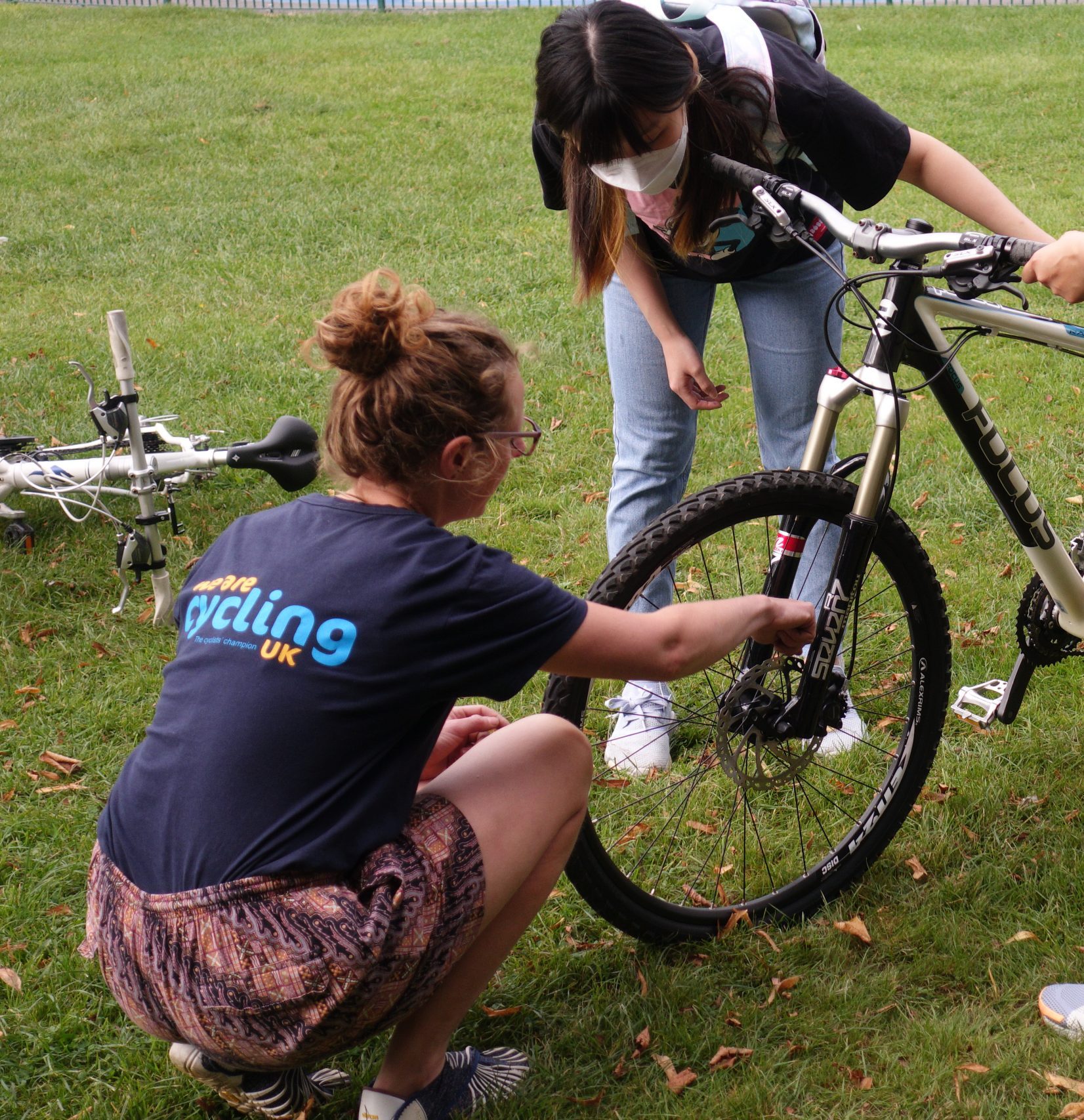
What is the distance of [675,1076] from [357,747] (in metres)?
0.96

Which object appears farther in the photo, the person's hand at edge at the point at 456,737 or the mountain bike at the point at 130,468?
the mountain bike at the point at 130,468

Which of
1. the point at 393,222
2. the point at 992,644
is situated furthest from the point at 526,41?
the point at 992,644

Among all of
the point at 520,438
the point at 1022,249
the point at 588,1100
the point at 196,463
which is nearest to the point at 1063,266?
the point at 1022,249

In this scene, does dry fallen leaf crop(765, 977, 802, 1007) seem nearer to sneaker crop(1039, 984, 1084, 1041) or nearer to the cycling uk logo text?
sneaker crop(1039, 984, 1084, 1041)

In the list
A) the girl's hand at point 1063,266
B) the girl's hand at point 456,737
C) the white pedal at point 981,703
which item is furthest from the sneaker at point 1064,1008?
the girl's hand at point 1063,266

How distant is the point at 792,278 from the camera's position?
2846 mm

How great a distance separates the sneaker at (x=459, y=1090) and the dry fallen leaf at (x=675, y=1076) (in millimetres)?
260

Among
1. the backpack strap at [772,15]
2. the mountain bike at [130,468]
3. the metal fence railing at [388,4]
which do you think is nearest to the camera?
the backpack strap at [772,15]

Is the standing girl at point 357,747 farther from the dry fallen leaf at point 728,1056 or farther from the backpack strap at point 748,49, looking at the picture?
the backpack strap at point 748,49

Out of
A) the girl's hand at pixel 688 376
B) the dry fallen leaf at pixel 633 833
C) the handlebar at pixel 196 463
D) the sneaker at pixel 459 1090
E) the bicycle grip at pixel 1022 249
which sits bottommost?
the dry fallen leaf at pixel 633 833

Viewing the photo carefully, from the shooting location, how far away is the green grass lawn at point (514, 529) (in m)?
2.33

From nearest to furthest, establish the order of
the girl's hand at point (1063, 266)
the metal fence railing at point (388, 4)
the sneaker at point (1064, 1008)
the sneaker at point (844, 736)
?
the girl's hand at point (1063, 266) < the sneaker at point (1064, 1008) < the sneaker at point (844, 736) < the metal fence railing at point (388, 4)

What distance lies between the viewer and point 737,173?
7.78 ft

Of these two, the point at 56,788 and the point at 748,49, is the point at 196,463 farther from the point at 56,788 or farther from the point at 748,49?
the point at 748,49
